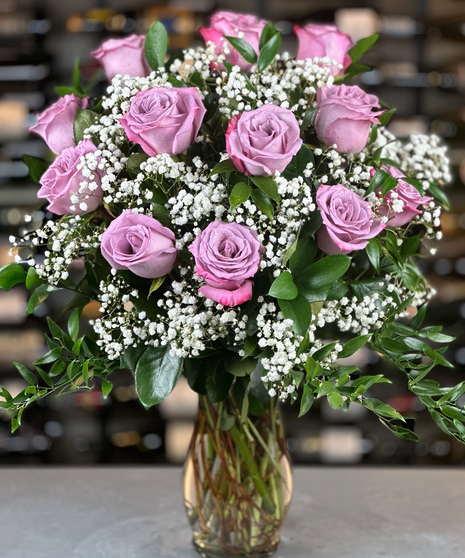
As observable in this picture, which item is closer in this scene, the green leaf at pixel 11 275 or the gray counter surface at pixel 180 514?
the green leaf at pixel 11 275

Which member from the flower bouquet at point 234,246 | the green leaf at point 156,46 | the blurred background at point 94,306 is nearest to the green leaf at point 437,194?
the flower bouquet at point 234,246

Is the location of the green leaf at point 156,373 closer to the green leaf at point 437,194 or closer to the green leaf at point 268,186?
the green leaf at point 268,186

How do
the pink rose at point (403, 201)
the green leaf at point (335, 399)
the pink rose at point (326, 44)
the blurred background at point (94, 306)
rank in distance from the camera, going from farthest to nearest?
1. the blurred background at point (94, 306)
2. the pink rose at point (326, 44)
3. the pink rose at point (403, 201)
4. the green leaf at point (335, 399)

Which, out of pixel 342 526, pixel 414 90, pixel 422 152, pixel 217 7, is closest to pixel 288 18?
pixel 217 7

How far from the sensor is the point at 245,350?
71cm

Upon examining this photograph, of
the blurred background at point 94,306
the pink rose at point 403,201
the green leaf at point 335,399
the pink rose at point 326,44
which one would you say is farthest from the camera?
the blurred background at point 94,306

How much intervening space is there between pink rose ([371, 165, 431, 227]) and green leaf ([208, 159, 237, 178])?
18 cm

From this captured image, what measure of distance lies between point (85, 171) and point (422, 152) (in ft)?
1.44

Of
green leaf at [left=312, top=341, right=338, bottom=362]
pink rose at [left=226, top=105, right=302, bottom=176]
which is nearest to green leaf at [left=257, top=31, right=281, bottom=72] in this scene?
pink rose at [left=226, top=105, right=302, bottom=176]

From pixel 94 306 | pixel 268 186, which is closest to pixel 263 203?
pixel 268 186

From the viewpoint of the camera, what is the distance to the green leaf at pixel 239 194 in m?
0.66

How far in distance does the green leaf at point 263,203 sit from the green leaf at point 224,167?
0.11 feet

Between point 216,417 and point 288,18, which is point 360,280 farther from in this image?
point 288,18

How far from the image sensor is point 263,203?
2.24 feet
